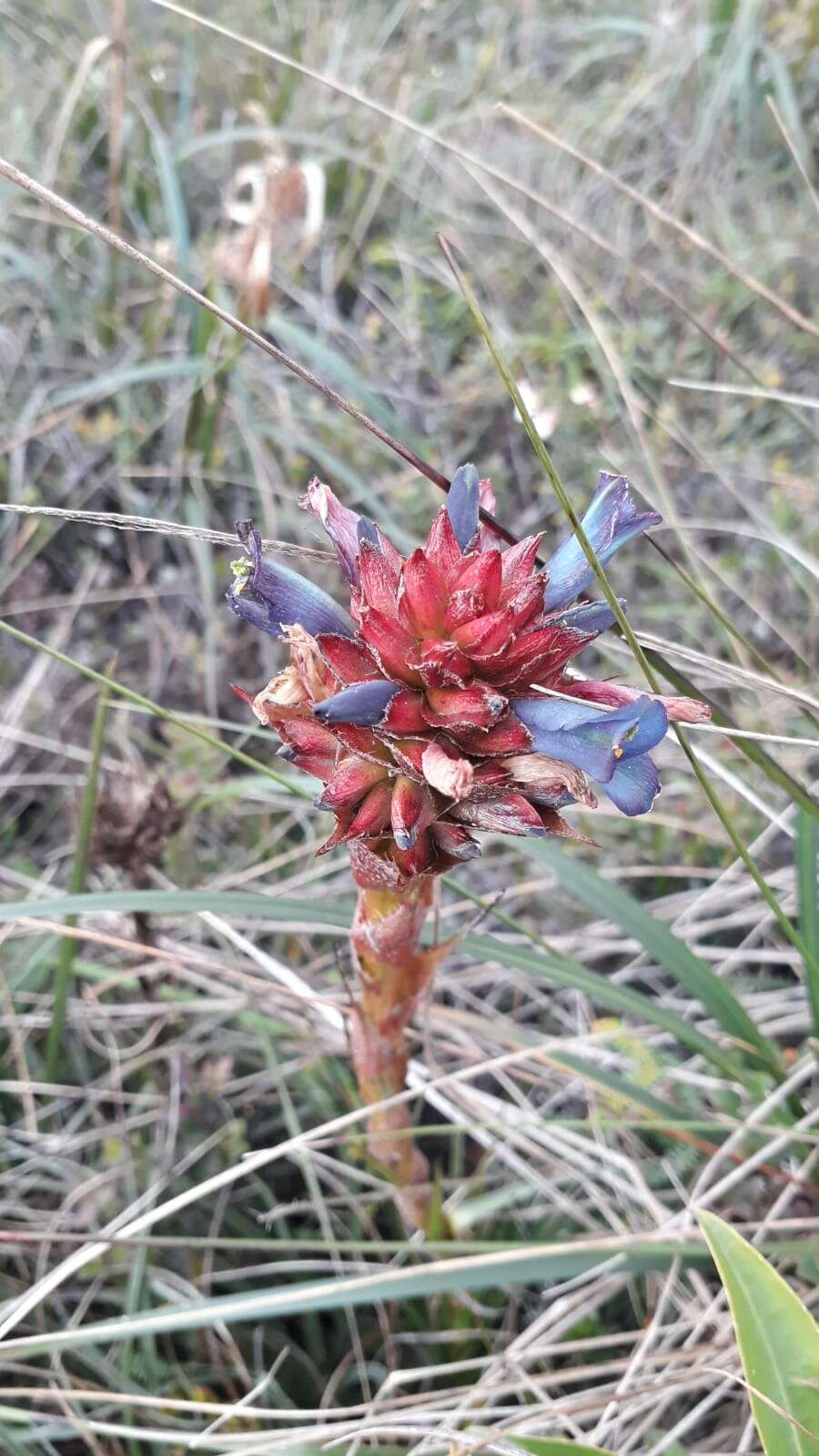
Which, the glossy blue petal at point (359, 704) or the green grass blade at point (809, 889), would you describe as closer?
the glossy blue petal at point (359, 704)

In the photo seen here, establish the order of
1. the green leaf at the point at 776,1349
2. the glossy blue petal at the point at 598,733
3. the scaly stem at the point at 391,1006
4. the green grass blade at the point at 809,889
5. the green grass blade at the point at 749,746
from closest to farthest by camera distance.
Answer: the glossy blue petal at the point at 598,733 → the green leaf at the point at 776,1349 → the scaly stem at the point at 391,1006 → the green grass blade at the point at 749,746 → the green grass blade at the point at 809,889

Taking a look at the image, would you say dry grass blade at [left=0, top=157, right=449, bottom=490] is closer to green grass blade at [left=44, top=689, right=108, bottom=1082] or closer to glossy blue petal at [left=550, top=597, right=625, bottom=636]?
glossy blue petal at [left=550, top=597, right=625, bottom=636]

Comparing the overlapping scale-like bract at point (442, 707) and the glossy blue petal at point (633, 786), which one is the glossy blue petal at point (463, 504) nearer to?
the overlapping scale-like bract at point (442, 707)

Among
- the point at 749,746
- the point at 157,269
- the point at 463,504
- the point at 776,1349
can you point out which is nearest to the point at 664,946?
the point at 749,746

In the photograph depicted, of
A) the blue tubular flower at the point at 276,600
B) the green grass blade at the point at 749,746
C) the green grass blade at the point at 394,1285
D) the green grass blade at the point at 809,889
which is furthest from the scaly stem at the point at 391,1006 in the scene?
the green grass blade at the point at 809,889

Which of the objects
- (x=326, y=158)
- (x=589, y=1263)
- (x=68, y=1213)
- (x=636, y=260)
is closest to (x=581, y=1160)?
(x=589, y=1263)

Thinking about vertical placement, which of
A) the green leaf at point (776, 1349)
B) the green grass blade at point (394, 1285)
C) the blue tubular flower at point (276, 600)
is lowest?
the green leaf at point (776, 1349)

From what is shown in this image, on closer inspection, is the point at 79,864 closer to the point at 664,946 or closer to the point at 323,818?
the point at 323,818
